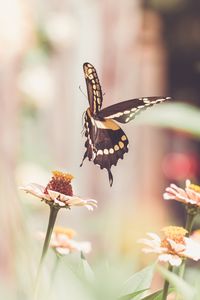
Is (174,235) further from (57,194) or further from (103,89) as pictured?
(103,89)

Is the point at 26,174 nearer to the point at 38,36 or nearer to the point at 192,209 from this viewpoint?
the point at 38,36

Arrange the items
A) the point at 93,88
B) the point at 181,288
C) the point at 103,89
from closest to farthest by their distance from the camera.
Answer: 1. the point at 181,288
2. the point at 93,88
3. the point at 103,89

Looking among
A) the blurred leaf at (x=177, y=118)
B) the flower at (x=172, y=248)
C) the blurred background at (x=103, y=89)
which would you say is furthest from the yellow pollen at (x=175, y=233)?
the blurred background at (x=103, y=89)

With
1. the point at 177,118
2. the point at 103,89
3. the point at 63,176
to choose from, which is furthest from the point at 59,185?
the point at 103,89

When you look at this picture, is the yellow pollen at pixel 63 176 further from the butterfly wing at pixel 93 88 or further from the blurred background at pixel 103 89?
the blurred background at pixel 103 89

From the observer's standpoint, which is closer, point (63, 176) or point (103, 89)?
point (63, 176)

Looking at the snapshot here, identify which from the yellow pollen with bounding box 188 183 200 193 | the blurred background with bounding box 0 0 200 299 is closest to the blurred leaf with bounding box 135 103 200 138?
the yellow pollen with bounding box 188 183 200 193

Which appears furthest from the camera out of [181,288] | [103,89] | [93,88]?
[103,89]
